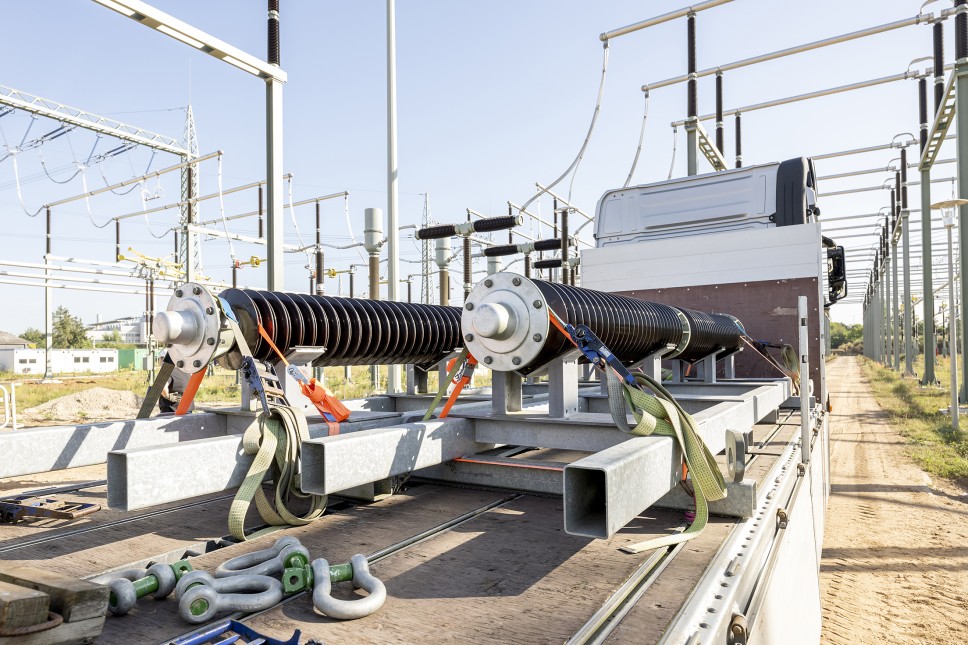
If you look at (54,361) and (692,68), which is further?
(54,361)

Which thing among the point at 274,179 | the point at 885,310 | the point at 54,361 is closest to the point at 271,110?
the point at 274,179

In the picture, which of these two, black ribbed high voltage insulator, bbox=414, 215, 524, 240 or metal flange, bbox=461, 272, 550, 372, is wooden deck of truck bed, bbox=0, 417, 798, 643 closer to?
metal flange, bbox=461, 272, 550, 372

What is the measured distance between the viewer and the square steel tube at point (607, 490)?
1.59m

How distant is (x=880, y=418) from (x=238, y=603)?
15461mm

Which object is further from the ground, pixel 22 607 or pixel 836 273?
pixel 836 273

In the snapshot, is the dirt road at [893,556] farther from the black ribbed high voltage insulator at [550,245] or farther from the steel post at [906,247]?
the steel post at [906,247]

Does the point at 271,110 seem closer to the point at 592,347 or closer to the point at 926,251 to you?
the point at 592,347

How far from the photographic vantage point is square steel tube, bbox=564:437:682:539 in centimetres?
159

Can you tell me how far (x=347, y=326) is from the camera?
3521 millimetres

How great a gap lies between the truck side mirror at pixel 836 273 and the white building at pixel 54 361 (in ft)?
150

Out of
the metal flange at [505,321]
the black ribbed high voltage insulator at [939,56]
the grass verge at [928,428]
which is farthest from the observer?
the black ribbed high voltage insulator at [939,56]

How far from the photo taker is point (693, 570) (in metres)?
1.94

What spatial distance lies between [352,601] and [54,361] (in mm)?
48978

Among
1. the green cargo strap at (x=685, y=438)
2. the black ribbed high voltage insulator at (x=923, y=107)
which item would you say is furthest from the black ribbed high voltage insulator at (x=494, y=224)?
the black ribbed high voltage insulator at (x=923, y=107)
